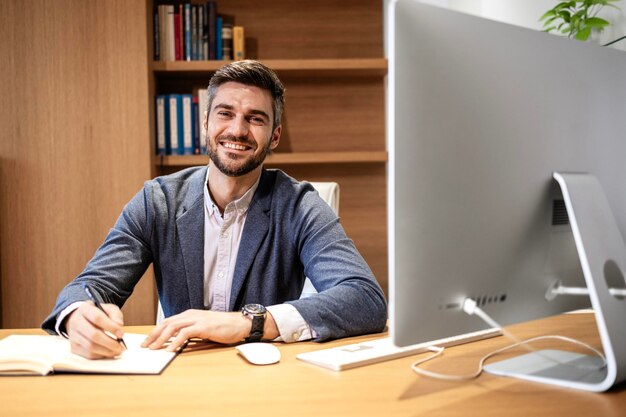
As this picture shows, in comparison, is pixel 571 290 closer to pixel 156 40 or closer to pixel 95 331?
pixel 95 331

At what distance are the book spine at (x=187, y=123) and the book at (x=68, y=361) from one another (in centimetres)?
218

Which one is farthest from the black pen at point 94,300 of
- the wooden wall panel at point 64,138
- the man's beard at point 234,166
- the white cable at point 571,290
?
the wooden wall panel at point 64,138

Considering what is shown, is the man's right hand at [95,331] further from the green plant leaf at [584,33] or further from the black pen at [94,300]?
the green plant leaf at [584,33]

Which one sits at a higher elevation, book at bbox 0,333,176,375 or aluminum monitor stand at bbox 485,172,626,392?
aluminum monitor stand at bbox 485,172,626,392

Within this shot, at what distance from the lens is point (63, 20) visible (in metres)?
3.11

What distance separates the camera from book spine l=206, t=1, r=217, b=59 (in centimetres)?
330

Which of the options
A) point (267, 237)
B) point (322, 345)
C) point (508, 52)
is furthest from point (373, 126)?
point (508, 52)

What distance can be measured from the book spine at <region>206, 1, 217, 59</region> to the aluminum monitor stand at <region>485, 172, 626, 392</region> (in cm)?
262

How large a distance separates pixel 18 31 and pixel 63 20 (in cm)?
23

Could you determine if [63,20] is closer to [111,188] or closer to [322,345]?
[111,188]

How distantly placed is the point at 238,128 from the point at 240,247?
1.12 feet

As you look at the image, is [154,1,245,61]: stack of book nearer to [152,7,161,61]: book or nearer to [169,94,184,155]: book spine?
[152,7,161,61]: book

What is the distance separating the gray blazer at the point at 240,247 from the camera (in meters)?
1.63

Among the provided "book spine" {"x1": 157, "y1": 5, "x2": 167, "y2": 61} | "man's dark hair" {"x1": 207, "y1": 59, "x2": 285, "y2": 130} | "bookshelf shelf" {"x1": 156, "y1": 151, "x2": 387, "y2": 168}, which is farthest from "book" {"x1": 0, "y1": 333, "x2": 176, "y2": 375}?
"book spine" {"x1": 157, "y1": 5, "x2": 167, "y2": 61}
